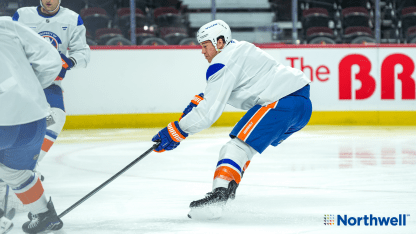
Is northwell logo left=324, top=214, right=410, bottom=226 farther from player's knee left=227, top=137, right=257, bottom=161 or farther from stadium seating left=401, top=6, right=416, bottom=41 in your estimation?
stadium seating left=401, top=6, right=416, bottom=41

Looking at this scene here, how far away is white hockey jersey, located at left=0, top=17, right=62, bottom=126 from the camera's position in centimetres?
168

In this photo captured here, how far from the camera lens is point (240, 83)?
89.2 inches

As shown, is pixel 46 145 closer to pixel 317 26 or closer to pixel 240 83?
pixel 240 83

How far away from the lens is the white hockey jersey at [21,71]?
66.1 inches

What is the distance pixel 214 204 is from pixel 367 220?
0.64 metres

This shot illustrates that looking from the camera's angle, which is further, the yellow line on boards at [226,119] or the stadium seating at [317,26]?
the stadium seating at [317,26]

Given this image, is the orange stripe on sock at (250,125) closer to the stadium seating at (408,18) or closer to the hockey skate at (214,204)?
the hockey skate at (214,204)

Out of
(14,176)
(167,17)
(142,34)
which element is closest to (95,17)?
(142,34)

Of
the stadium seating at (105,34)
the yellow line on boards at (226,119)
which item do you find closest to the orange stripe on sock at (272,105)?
the yellow line on boards at (226,119)

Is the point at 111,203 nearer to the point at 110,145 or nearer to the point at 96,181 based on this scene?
the point at 96,181

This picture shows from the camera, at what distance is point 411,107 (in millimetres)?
6684

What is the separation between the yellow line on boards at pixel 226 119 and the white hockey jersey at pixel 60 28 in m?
3.29

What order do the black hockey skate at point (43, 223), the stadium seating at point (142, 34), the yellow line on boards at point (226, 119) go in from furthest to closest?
the stadium seating at point (142, 34) < the yellow line on boards at point (226, 119) < the black hockey skate at point (43, 223)

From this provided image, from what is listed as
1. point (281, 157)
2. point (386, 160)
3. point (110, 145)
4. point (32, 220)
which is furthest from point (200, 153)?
point (32, 220)
